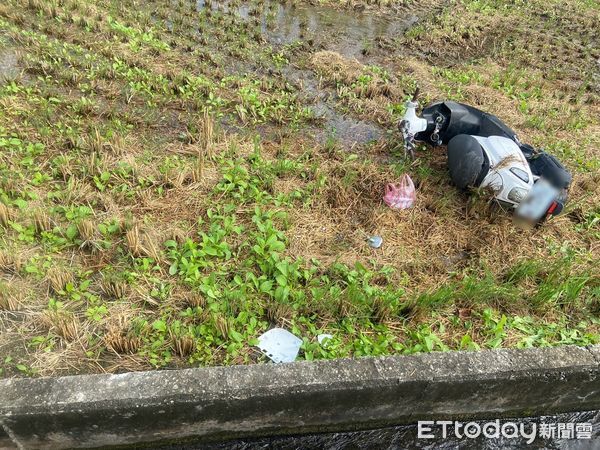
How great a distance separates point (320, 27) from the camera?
7.14 metres

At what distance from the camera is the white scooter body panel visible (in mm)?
3588

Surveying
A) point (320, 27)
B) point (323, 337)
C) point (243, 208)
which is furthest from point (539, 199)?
point (320, 27)

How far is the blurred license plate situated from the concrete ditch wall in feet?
4.84

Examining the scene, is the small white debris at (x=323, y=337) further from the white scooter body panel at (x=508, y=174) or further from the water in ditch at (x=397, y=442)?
the white scooter body panel at (x=508, y=174)

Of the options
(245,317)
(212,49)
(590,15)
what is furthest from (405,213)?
(590,15)

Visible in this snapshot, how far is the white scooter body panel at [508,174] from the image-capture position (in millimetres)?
3588

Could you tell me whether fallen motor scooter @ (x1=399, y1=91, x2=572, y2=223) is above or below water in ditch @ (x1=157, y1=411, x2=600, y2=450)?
above

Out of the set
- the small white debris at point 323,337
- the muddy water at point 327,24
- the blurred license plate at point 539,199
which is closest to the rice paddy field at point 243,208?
the small white debris at point 323,337

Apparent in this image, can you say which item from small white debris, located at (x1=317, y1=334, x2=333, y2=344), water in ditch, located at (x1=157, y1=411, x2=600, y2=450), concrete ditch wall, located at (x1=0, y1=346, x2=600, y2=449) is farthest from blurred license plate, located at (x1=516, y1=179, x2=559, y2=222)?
small white debris, located at (x1=317, y1=334, x2=333, y2=344)

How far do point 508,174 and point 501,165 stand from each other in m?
0.10

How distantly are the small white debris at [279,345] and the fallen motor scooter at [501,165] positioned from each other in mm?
2210

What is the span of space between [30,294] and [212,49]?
432 centimetres

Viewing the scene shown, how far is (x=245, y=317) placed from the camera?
2785mm

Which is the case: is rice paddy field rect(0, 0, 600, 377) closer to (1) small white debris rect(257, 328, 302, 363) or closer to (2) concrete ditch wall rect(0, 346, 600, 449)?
(1) small white debris rect(257, 328, 302, 363)
